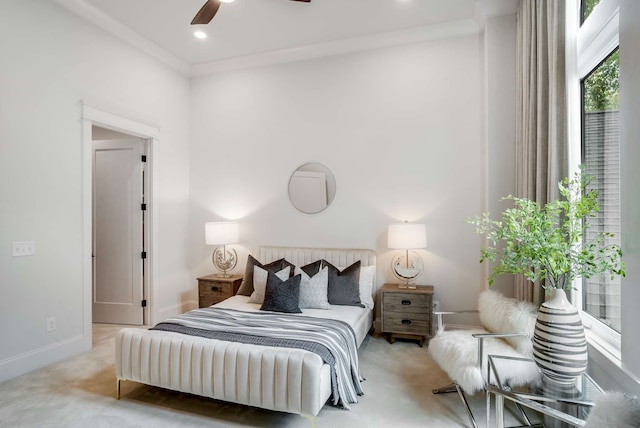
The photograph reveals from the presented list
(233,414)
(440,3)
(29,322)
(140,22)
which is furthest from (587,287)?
(140,22)

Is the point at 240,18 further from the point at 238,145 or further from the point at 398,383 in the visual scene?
the point at 398,383

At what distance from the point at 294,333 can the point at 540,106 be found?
8.15 ft

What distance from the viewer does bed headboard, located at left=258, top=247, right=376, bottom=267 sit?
3.99 metres

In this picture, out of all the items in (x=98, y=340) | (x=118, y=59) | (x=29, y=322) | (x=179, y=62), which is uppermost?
(x=179, y=62)

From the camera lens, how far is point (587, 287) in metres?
2.41

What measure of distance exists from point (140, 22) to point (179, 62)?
90 centimetres

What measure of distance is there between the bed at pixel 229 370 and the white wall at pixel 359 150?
2.10m

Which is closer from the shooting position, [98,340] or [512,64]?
[512,64]

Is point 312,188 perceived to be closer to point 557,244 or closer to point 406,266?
point 406,266

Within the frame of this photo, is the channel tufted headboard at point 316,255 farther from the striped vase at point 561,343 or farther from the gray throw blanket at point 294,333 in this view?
the striped vase at point 561,343

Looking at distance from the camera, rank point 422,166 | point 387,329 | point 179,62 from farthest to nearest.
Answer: point 179,62 → point 422,166 → point 387,329

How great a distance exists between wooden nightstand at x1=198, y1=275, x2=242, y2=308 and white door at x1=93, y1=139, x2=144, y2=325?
76 cm

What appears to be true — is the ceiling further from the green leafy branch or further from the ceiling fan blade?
the green leafy branch

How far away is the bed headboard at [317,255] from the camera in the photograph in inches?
157
